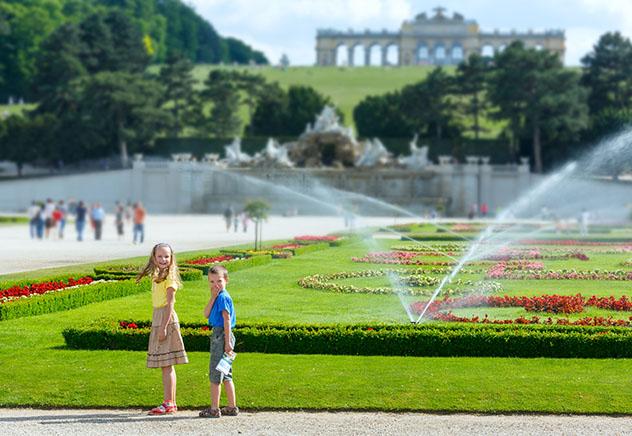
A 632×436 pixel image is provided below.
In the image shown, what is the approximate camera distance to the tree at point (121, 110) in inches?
2864

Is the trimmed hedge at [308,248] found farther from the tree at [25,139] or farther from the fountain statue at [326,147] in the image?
the tree at [25,139]

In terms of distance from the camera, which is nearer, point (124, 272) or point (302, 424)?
point (302, 424)

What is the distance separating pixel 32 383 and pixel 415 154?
60966 millimetres

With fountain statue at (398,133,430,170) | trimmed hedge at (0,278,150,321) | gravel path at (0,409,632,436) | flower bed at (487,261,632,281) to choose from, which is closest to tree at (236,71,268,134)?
fountain statue at (398,133,430,170)

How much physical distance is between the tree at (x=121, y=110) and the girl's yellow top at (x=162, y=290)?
61.2 m

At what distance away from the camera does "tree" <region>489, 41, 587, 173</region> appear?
70062 millimetres

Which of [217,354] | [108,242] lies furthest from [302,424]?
[108,242]

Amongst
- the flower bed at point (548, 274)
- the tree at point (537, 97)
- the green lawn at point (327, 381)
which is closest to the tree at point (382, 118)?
the tree at point (537, 97)

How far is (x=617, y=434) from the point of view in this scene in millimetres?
10625

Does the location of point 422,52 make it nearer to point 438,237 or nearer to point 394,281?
point 438,237

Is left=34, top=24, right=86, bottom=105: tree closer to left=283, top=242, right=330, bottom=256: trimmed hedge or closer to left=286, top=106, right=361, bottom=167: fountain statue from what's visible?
left=286, top=106, right=361, bottom=167: fountain statue

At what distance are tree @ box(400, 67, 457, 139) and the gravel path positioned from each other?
221ft

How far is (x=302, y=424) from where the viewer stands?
36.1 ft

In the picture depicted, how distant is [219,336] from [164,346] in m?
0.56
